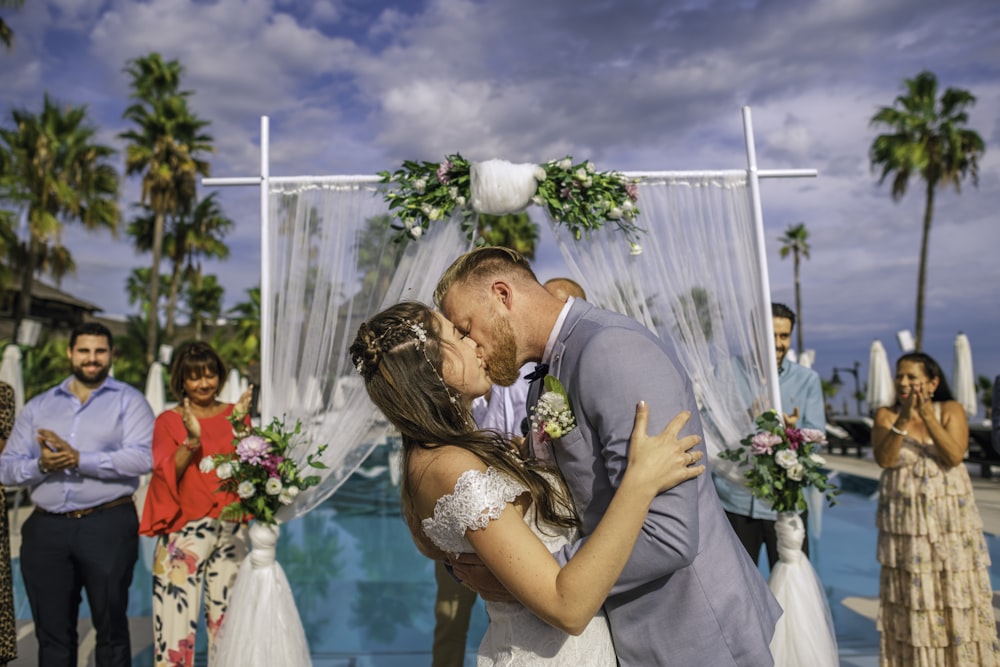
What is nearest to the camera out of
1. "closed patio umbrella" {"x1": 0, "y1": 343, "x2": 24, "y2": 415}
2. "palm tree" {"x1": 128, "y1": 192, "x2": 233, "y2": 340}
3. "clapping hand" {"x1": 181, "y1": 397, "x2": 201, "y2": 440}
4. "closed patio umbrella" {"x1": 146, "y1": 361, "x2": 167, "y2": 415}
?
"clapping hand" {"x1": 181, "y1": 397, "x2": 201, "y2": 440}

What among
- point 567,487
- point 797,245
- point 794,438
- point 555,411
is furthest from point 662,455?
point 797,245

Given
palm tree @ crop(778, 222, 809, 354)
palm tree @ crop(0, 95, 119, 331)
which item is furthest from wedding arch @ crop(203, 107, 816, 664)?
palm tree @ crop(778, 222, 809, 354)

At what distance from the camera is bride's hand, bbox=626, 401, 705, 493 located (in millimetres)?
1497

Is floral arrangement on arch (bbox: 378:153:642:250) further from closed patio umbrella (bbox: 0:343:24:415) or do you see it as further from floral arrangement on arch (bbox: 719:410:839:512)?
closed patio umbrella (bbox: 0:343:24:415)

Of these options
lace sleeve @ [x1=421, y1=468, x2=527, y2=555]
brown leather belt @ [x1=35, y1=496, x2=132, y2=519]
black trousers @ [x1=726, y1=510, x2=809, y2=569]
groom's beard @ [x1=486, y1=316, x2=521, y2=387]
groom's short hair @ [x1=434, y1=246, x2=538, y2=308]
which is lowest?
black trousers @ [x1=726, y1=510, x2=809, y2=569]

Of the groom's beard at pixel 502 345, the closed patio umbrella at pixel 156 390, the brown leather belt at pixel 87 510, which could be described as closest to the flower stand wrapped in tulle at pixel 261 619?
the brown leather belt at pixel 87 510

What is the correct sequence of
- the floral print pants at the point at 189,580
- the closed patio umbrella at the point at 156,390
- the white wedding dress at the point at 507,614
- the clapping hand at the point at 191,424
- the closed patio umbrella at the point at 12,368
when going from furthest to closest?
1. the closed patio umbrella at the point at 156,390
2. the closed patio umbrella at the point at 12,368
3. the clapping hand at the point at 191,424
4. the floral print pants at the point at 189,580
5. the white wedding dress at the point at 507,614

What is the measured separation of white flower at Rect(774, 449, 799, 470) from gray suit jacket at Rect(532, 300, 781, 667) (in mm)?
1991

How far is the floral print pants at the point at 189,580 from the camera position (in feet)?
12.5

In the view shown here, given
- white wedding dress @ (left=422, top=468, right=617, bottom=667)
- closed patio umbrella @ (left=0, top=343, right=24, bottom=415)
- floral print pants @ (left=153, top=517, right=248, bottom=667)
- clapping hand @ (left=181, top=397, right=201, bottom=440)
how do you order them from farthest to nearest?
closed patio umbrella @ (left=0, top=343, right=24, bottom=415)
clapping hand @ (left=181, top=397, right=201, bottom=440)
floral print pants @ (left=153, top=517, right=248, bottom=667)
white wedding dress @ (left=422, top=468, right=617, bottom=667)

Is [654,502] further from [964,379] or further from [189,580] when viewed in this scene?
[964,379]

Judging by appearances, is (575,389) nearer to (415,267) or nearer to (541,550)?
(541,550)

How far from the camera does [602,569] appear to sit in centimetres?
148

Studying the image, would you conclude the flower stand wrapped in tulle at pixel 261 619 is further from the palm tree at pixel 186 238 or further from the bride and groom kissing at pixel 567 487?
the palm tree at pixel 186 238
